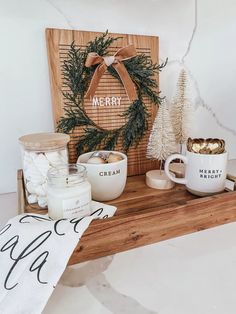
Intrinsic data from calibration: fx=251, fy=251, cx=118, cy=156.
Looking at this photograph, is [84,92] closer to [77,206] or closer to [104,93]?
[104,93]

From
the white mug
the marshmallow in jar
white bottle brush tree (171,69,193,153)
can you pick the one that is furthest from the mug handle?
the marshmallow in jar

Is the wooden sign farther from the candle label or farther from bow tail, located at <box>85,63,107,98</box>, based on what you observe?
the candle label

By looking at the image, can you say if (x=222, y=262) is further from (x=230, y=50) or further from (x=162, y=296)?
(x=230, y=50)

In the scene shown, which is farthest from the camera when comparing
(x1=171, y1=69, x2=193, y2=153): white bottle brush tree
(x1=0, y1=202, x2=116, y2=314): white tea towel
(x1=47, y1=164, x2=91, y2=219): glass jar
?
(x1=171, y1=69, x2=193, y2=153): white bottle brush tree

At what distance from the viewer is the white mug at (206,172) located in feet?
1.65

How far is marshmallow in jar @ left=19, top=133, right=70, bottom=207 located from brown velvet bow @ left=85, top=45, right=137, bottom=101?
150 mm

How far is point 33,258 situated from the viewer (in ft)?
1.07

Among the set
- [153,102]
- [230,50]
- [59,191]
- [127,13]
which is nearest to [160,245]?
[59,191]

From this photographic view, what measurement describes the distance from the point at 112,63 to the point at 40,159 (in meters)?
0.27

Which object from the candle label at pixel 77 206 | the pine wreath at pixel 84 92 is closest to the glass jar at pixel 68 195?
the candle label at pixel 77 206

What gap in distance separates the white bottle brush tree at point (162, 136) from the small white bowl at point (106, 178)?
→ 12cm

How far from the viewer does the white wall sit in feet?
1.97

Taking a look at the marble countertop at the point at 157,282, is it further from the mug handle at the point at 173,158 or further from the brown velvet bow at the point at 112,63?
the brown velvet bow at the point at 112,63

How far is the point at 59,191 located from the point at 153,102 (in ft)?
1.21
